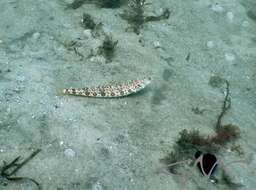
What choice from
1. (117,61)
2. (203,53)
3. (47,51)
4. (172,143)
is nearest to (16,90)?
(47,51)

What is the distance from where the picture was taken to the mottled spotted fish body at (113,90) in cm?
684

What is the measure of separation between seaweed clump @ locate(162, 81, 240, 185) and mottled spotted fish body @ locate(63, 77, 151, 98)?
52.3 inches

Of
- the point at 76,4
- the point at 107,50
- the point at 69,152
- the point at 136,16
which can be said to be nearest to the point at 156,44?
the point at 136,16

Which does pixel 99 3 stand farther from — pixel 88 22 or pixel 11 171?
pixel 11 171

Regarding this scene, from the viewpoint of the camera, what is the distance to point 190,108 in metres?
7.36

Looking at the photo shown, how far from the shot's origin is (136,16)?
9.33 m

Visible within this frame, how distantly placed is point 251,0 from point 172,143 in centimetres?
678

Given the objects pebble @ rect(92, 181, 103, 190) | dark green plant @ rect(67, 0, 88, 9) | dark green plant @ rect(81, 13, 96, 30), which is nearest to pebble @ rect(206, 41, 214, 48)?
dark green plant @ rect(81, 13, 96, 30)

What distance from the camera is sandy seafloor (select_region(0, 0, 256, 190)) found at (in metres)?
5.84

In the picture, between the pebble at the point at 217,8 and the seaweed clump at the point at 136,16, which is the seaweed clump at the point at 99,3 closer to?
the seaweed clump at the point at 136,16

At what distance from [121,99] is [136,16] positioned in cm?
315

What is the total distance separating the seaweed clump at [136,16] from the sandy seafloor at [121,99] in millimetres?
181

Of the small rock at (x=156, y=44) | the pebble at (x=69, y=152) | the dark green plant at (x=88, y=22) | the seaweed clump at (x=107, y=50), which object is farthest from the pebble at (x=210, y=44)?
the pebble at (x=69, y=152)

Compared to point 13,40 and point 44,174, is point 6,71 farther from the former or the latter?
point 44,174
